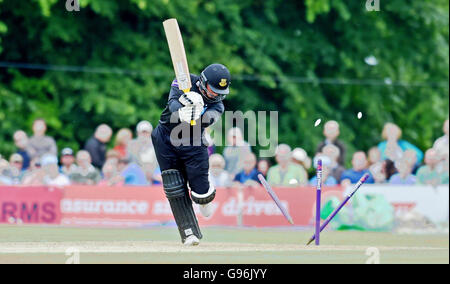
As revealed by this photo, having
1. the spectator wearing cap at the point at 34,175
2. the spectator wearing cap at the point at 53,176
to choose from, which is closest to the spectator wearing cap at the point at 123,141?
the spectator wearing cap at the point at 53,176

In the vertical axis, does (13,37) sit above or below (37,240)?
above

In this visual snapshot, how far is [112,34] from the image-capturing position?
25.0m

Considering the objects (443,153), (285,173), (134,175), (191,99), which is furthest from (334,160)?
(191,99)

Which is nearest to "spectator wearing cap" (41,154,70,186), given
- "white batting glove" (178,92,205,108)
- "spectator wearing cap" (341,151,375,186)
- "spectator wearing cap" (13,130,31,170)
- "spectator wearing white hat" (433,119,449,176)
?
"spectator wearing cap" (13,130,31,170)

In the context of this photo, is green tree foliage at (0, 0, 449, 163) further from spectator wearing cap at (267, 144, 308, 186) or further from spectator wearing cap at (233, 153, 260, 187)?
spectator wearing cap at (267, 144, 308, 186)

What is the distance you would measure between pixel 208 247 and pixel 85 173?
7590 mm

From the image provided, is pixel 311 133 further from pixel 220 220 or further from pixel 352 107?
pixel 220 220

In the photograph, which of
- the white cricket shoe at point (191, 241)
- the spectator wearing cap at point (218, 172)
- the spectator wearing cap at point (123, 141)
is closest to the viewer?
the white cricket shoe at point (191, 241)

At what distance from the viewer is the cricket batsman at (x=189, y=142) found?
1225 cm

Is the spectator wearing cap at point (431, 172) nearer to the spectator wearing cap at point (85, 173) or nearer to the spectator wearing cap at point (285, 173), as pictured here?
the spectator wearing cap at point (285, 173)

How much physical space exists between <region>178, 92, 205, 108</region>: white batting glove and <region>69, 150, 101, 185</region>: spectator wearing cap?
8014mm

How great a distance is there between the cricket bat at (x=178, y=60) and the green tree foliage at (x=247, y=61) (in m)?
10.4
